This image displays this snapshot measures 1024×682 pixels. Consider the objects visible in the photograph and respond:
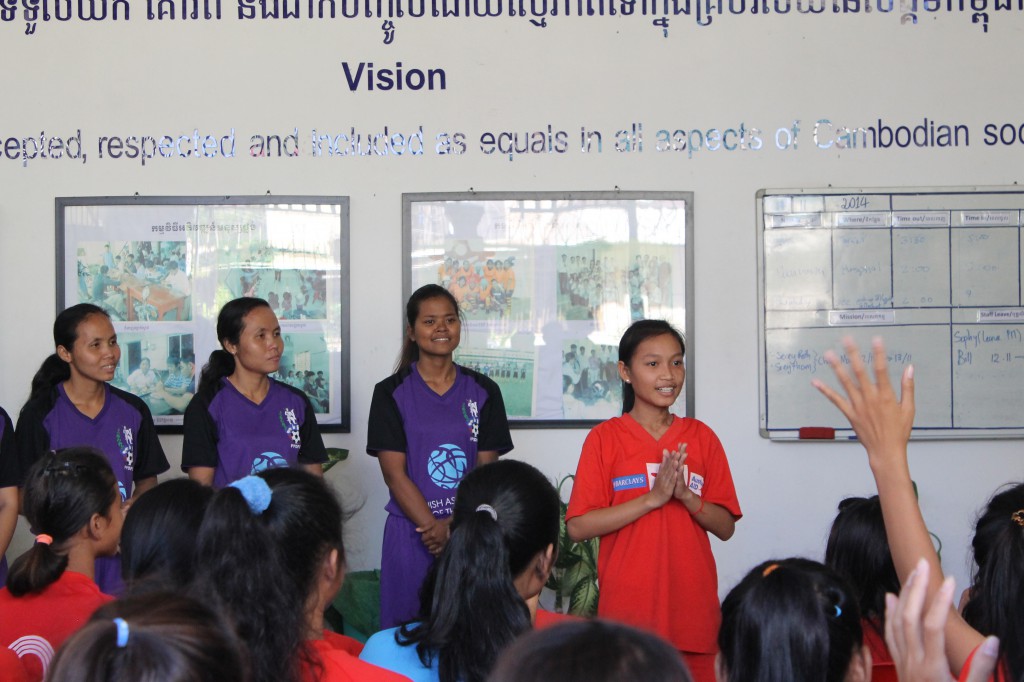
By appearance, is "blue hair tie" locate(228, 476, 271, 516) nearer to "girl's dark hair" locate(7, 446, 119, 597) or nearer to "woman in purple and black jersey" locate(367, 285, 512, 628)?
"girl's dark hair" locate(7, 446, 119, 597)

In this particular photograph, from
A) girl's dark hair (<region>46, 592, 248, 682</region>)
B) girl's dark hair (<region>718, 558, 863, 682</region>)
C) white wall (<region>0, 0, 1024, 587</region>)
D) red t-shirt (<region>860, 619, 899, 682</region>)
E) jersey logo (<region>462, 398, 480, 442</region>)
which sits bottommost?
red t-shirt (<region>860, 619, 899, 682</region>)

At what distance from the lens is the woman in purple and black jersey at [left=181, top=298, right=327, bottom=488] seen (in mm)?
3057

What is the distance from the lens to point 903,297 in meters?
3.85

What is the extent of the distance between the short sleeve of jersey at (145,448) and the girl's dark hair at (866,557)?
7.03ft

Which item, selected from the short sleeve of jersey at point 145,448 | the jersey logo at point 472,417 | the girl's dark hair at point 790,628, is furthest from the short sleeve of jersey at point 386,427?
the girl's dark hair at point 790,628

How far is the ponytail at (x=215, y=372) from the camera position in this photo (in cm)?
314

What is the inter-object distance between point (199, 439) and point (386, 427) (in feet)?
1.80

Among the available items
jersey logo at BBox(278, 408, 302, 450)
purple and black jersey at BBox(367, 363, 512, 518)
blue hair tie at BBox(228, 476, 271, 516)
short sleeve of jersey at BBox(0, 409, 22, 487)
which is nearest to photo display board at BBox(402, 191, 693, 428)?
purple and black jersey at BBox(367, 363, 512, 518)

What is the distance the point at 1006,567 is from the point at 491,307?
269cm

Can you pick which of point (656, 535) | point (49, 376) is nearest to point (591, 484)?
point (656, 535)

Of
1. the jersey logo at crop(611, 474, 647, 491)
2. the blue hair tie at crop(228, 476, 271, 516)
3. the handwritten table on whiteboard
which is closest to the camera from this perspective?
the blue hair tie at crop(228, 476, 271, 516)

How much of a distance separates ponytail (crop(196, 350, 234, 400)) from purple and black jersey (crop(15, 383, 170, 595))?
24 centimetres

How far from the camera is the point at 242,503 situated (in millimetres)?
1527

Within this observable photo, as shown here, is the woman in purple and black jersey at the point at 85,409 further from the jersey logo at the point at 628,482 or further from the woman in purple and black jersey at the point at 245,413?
the jersey logo at the point at 628,482
